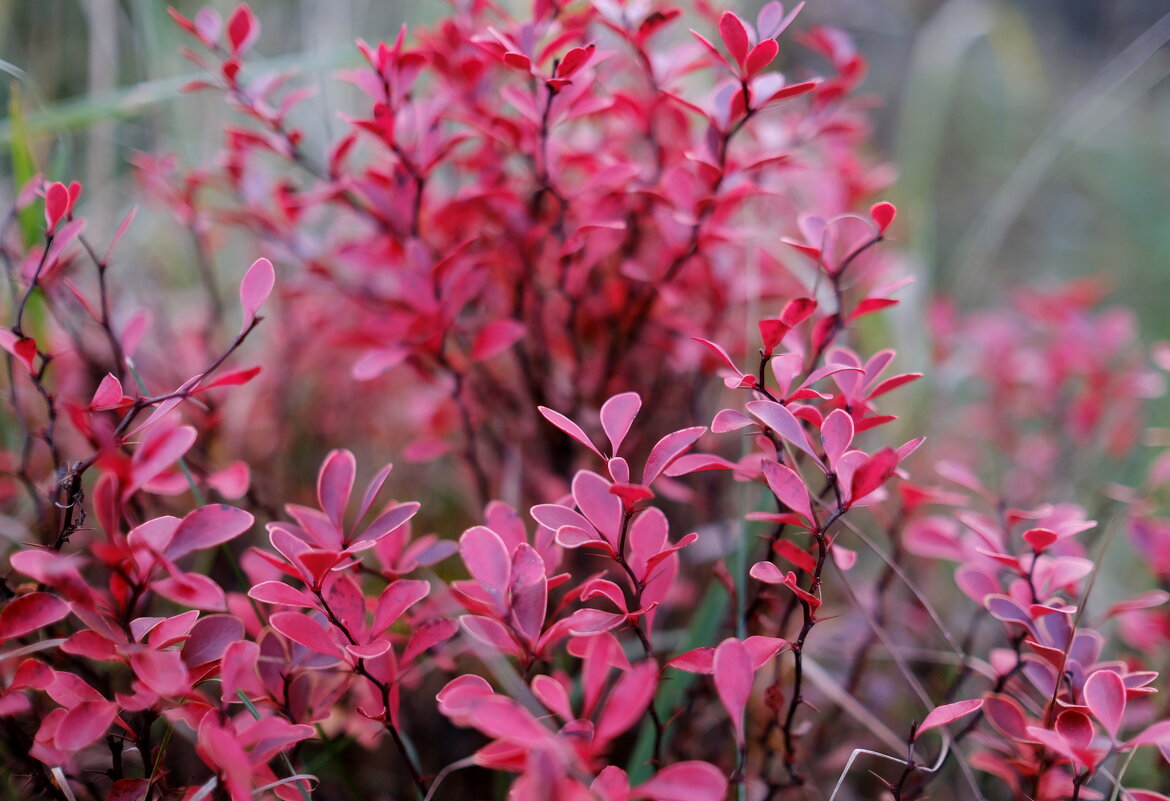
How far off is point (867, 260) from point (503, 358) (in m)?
0.57

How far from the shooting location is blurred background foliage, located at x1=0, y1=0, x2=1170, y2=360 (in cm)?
144

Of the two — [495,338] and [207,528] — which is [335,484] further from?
[495,338]

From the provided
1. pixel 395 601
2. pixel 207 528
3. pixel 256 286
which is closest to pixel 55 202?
pixel 256 286

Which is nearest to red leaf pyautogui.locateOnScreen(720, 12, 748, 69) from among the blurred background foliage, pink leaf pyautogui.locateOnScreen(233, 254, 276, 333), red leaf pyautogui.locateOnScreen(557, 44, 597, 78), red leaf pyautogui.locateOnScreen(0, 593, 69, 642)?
red leaf pyautogui.locateOnScreen(557, 44, 597, 78)

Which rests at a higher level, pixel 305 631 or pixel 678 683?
pixel 305 631

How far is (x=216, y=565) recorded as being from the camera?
1.03 metres

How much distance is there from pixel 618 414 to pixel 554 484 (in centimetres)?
41

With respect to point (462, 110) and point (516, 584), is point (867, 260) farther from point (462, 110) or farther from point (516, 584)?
point (516, 584)

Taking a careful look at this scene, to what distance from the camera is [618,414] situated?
51 cm

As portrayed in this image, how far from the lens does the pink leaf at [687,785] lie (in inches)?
14.7

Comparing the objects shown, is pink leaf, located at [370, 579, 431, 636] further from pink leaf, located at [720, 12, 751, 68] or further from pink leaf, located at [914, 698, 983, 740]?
pink leaf, located at [720, 12, 751, 68]

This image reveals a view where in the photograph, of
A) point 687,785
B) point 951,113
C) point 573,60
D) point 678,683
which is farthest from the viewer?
point 951,113

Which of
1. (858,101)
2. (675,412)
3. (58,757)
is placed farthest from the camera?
(675,412)

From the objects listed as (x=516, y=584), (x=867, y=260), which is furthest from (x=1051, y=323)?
(x=516, y=584)
